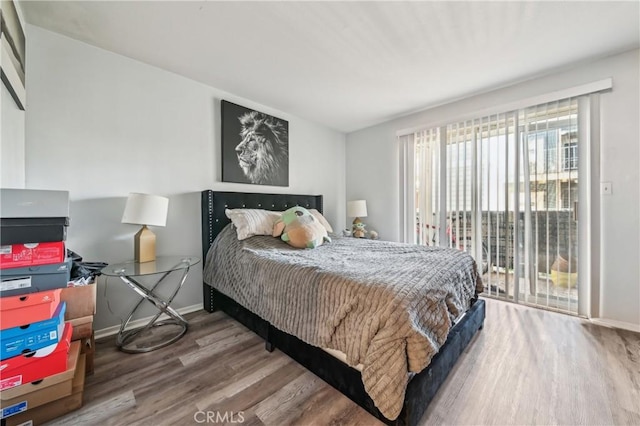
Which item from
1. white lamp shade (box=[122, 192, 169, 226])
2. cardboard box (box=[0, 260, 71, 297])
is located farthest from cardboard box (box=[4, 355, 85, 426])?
white lamp shade (box=[122, 192, 169, 226])

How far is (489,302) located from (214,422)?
2.77 m

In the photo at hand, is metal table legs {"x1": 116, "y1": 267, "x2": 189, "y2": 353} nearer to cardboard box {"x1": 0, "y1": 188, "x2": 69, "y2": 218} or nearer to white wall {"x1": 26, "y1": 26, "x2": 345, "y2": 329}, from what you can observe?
white wall {"x1": 26, "y1": 26, "x2": 345, "y2": 329}

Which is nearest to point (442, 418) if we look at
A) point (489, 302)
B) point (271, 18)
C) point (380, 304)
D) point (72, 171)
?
point (380, 304)

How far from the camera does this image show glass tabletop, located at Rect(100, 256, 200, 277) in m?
1.60

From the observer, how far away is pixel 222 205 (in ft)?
8.19

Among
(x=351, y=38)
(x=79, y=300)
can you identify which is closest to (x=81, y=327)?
(x=79, y=300)

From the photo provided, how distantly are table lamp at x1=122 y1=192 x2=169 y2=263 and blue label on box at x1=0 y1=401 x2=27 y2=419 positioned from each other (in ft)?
3.21

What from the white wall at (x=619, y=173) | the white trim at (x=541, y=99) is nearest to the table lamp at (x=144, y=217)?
the white trim at (x=541, y=99)

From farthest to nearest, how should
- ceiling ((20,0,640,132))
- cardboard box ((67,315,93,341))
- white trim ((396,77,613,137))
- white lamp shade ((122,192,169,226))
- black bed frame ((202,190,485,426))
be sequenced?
1. white trim ((396,77,613,137))
2. white lamp shade ((122,192,169,226))
3. ceiling ((20,0,640,132))
4. cardboard box ((67,315,93,341))
5. black bed frame ((202,190,485,426))

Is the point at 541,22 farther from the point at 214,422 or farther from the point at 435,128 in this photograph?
the point at 214,422

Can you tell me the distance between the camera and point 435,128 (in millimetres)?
3104

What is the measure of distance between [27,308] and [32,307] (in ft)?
0.05

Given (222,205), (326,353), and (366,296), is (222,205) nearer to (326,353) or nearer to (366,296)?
(326,353)

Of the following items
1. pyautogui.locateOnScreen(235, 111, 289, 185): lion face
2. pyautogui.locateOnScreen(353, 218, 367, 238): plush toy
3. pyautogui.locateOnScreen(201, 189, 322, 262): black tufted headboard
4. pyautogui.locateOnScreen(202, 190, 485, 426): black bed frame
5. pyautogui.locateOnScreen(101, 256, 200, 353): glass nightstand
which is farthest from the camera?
pyautogui.locateOnScreen(353, 218, 367, 238): plush toy
